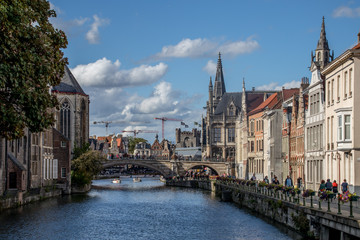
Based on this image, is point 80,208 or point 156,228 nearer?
point 156,228

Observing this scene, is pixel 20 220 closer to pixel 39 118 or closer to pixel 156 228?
pixel 156 228

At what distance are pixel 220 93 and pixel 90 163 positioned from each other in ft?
230

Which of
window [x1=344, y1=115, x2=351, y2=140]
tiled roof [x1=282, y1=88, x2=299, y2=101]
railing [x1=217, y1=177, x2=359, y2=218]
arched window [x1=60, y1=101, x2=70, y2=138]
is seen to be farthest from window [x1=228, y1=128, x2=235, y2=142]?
window [x1=344, y1=115, x2=351, y2=140]

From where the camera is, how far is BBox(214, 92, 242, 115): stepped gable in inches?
5497

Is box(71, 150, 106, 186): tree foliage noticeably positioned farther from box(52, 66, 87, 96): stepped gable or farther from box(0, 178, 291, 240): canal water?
box(52, 66, 87, 96): stepped gable

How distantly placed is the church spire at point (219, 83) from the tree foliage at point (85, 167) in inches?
2620

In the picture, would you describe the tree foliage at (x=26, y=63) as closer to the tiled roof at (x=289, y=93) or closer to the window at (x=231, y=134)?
the tiled roof at (x=289, y=93)

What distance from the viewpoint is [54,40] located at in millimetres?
25016

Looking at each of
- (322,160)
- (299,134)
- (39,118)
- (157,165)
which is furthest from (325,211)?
(157,165)

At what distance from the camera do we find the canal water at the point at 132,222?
3753 centimetres

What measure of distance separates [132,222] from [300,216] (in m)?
16.0

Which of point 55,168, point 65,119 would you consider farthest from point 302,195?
point 65,119

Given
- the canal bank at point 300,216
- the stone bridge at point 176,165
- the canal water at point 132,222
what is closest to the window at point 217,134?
the stone bridge at point 176,165

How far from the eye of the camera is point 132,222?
150ft
